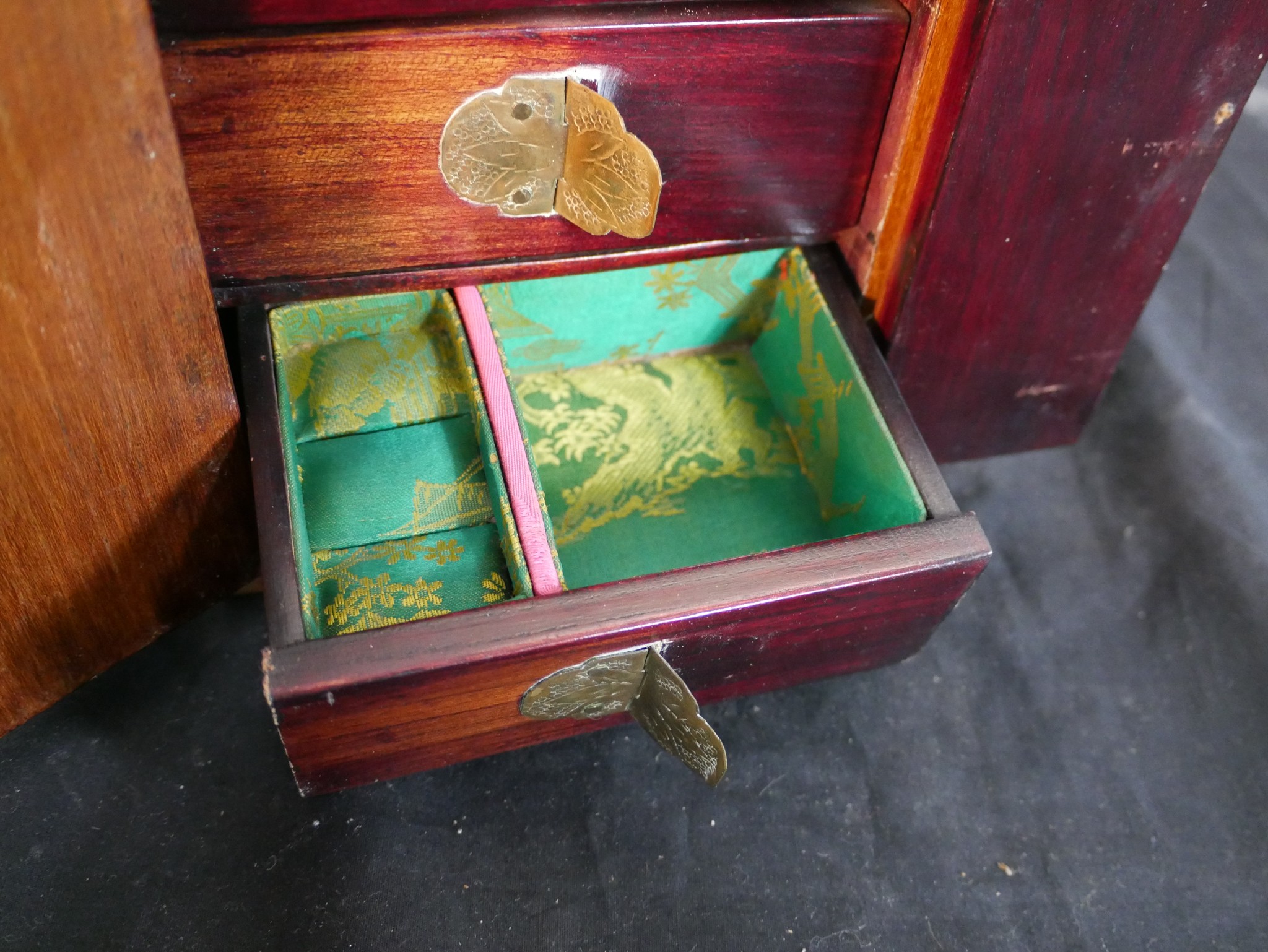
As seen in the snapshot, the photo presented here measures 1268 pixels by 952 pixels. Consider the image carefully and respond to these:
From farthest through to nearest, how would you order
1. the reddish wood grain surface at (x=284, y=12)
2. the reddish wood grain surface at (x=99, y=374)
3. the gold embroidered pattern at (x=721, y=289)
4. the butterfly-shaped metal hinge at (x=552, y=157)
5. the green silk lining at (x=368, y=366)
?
the gold embroidered pattern at (x=721, y=289)
the green silk lining at (x=368, y=366)
the butterfly-shaped metal hinge at (x=552, y=157)
the reddish wood grain surface at (x=284, y=12)
the reddish wood grain surface at (x=99, y=374)

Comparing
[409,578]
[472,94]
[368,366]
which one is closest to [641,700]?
[409,578]

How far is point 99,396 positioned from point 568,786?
59 centimetres

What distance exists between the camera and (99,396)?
85cm

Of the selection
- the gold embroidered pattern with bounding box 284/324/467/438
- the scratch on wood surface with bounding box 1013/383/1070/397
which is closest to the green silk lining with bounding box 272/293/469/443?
the gold embroidered pattern with bounding box 284/324/467/438

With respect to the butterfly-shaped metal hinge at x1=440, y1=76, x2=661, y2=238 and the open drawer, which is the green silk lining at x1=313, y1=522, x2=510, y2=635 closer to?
the open drawer

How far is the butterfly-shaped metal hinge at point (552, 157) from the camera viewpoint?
37.3 inches

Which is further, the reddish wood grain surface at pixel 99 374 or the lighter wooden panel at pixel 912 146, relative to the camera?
the lighter wooden panel at pixel 912 146

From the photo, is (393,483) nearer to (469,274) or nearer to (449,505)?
(449,505)

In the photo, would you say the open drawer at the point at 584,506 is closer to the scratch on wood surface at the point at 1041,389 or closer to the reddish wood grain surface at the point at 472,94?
the reddish wood grain surface at the point at 472,94

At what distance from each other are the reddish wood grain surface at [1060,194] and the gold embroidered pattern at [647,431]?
0.64ft

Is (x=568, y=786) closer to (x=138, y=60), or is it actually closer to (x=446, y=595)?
(x=446, y=595)

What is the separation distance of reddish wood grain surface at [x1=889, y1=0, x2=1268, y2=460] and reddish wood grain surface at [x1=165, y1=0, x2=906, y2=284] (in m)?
0.12

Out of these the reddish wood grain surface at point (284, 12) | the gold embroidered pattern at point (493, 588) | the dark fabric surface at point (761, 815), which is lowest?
the dark fabric surface at point (761, 815)

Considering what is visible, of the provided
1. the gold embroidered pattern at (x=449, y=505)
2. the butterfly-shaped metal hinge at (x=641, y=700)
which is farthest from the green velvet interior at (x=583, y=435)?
the butterfly-shaped metal hinge at (x=641, y=700)
